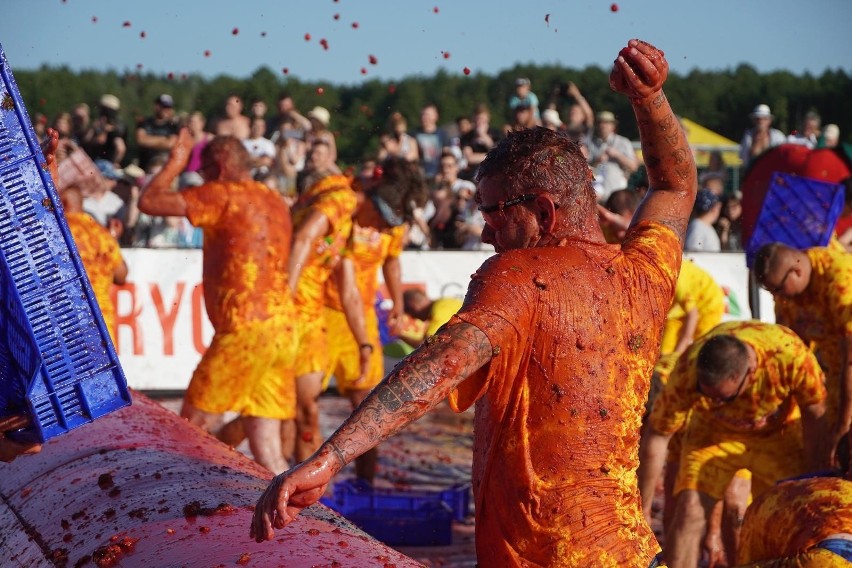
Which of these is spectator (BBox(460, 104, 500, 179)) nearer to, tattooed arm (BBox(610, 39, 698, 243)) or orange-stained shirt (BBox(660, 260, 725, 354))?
orange-stained shirt (BBox(660, 260, 725, 354))

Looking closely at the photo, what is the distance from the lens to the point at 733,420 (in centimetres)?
595

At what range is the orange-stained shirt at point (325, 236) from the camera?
759cm

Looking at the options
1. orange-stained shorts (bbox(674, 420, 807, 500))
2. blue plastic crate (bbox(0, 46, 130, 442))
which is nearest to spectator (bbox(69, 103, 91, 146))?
orange-stained shorts (bbox(674, 420, 807, 500))

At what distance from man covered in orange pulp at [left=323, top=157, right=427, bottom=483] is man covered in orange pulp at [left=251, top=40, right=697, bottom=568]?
17.2ft

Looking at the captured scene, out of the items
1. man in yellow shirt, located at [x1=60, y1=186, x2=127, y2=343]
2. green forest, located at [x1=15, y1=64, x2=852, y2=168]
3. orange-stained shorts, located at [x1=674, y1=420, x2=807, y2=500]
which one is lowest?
orange-stained shorts, located at [x1=674, y1=420, x2=807, y2=500]

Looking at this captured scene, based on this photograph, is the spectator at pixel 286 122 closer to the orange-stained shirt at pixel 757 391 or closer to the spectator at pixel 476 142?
the spectator at pixel 476 142

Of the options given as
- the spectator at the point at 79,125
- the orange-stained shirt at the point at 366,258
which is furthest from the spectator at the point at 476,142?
the orange-stained shirt at the point at 366,258

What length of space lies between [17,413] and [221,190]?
3502 millimetres

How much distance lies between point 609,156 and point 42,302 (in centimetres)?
1161

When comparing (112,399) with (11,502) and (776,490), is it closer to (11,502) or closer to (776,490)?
(11,502)

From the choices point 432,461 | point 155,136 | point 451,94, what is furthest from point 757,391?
point 451,94

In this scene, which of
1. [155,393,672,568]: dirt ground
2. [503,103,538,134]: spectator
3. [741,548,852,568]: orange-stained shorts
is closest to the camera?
[741,548,852,568]: orange-stained shorts

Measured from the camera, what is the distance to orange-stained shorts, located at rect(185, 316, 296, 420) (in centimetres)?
661

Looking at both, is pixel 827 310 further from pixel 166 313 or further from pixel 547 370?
pixel 166 313
